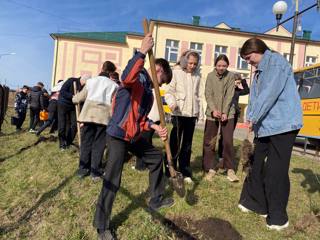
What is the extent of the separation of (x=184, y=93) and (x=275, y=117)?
65.2 inches

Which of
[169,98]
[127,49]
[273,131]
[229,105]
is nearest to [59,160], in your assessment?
[169,98]

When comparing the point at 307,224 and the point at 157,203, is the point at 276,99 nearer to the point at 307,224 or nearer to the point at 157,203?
the point at 307,224

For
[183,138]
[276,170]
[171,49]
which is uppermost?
[171,49]

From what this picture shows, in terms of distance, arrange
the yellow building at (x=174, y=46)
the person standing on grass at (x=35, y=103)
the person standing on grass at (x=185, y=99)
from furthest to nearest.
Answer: the yellow building at (x=174, y=46)
the person standing on grass at (x=35, y=103)
the person standing on grass at (x=185, y=99)

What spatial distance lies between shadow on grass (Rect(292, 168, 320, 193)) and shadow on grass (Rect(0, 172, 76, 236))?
3.84m

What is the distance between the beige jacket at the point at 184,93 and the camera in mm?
5027

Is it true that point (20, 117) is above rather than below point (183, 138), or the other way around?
below

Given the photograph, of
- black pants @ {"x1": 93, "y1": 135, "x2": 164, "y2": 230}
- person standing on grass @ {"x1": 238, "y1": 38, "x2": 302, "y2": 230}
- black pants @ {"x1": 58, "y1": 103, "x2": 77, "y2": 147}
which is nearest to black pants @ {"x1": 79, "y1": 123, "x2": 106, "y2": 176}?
black pants @ {"x1": 93, "y1": 135, "x2": 164, "y2": 230}

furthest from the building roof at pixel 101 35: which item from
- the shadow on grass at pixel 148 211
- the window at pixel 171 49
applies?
the shadow on grass at pixel 148 211

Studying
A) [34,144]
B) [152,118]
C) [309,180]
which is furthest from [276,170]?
[34,144]

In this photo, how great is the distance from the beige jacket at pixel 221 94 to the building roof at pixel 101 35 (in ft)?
111

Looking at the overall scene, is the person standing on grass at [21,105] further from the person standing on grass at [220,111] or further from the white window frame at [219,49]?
the white window frame at [219,49]

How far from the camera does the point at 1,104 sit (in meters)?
4.92

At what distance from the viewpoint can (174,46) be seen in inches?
1353
